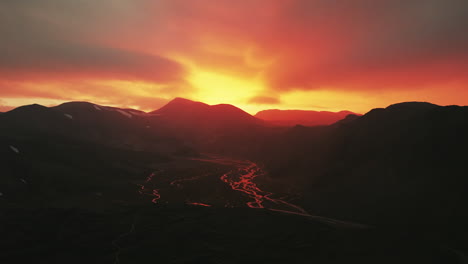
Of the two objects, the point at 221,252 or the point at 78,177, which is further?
the point at 78,177

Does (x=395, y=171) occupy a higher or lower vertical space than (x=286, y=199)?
higher

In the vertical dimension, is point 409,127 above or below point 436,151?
above

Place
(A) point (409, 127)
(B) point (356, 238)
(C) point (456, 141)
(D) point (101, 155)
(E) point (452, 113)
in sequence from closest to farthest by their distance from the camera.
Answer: (B) point (356, 238) < (C) point (456, 141) < (E) point (452, 113) < (A) point (409, 127) < (D) point (101, 155)

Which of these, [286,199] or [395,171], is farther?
[286,199]

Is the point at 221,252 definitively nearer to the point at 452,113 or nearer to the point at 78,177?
the point at 78,177

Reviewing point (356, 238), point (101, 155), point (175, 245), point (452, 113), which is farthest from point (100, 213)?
point (452, 113)

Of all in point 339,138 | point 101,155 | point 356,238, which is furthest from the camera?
point 101,155

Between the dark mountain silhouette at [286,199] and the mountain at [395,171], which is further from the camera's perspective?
the mountain at [395,171]

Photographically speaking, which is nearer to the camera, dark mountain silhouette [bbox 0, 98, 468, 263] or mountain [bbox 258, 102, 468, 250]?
→ dark mountain silhouette [bbox 0, 98, 468, 263]

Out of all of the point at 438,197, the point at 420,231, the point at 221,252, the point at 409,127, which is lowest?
the point at 221,252

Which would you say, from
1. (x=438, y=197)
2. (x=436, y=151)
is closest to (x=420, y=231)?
(x=438, y=197)
